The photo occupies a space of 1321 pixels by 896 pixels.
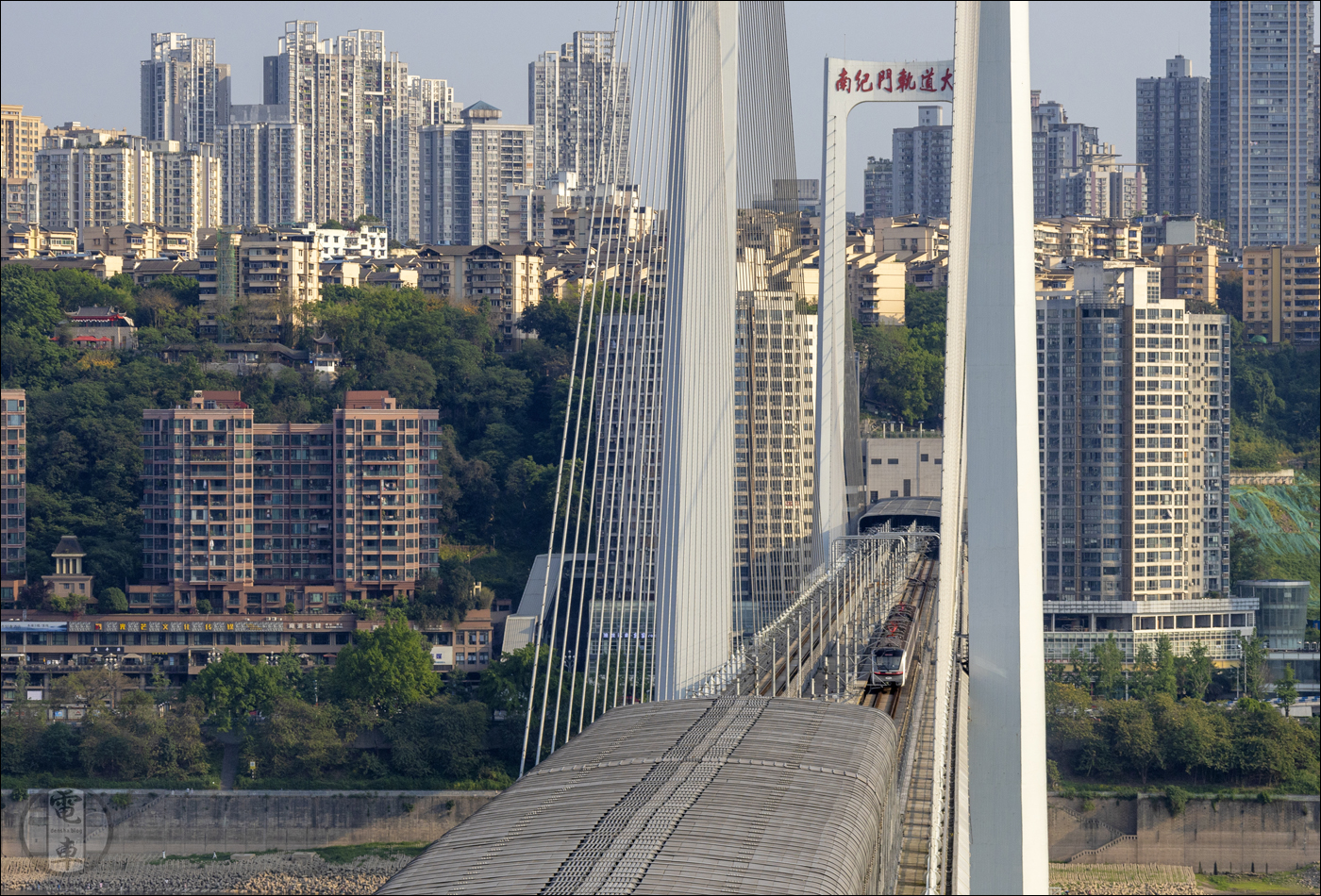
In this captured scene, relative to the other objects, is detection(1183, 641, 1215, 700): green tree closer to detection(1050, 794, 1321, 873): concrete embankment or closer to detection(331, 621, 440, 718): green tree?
detection(1050, 794, 1321, 873): concrete embankment

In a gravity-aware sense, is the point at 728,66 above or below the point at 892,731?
above

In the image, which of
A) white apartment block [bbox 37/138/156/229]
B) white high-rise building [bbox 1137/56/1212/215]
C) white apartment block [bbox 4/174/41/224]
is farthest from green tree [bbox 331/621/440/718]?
white high-rise building [bbox 1137/56/1212/215]

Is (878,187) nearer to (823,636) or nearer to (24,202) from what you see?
(24,202)

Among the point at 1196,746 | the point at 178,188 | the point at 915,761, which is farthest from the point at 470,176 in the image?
the point at 915,761

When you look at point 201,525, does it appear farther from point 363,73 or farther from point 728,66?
point 363,73

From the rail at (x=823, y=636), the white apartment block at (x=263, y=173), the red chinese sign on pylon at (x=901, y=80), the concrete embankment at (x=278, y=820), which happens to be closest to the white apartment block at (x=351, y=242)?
the white apartment block at (x=263, y=173)

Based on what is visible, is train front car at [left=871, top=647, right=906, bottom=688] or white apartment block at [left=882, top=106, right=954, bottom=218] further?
white apartment block at [left=882, top=106, right=954, bottom=218]

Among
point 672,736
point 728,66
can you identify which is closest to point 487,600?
point 728,66
